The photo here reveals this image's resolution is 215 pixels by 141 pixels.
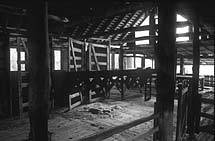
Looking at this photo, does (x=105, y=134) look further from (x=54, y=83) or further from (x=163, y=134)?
(x=54, y=83)

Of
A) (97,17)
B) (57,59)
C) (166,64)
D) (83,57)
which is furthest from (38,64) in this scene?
(57,59)

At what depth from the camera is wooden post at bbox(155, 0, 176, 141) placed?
291 cm

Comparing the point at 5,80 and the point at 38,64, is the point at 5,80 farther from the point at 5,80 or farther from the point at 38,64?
the point at 38,64

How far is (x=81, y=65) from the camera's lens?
9773 mm

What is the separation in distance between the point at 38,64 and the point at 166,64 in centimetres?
227

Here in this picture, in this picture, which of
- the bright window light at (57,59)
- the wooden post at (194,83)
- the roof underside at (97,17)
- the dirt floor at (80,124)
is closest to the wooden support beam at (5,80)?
the dirt floor at (80,124)

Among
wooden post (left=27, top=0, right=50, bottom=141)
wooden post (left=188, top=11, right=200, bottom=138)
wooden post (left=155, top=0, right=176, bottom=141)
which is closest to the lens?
wooden post (left=27, top=0, right=50, bottom=141)

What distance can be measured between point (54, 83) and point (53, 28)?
10.1ft

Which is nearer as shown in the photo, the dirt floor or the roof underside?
the roof underside

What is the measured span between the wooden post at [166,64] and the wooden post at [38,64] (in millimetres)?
2096

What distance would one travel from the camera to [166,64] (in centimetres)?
298

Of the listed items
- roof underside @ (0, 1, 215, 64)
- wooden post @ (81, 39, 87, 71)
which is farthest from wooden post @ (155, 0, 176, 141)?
wooden post @ (81, 39, 87, 71)

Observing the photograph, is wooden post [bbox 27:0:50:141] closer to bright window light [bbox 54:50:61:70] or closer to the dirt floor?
the dirt floor

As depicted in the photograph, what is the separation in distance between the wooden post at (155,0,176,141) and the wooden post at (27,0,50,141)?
2096mm
